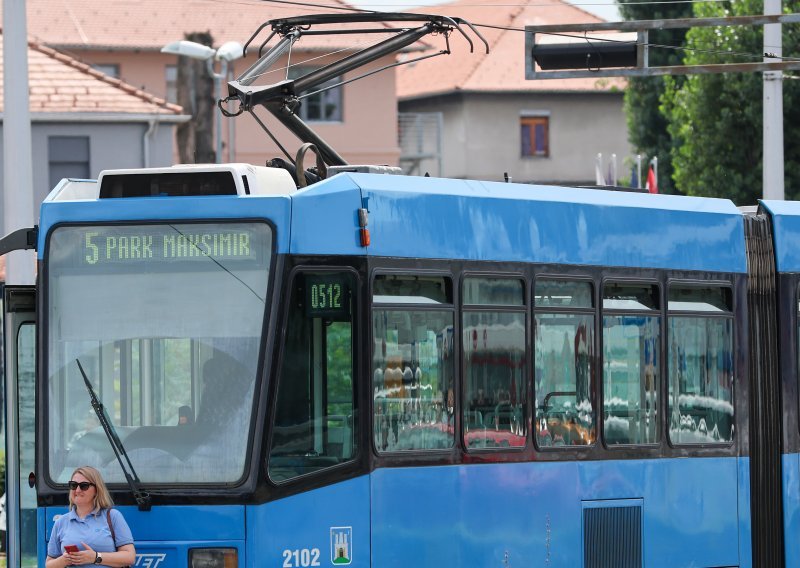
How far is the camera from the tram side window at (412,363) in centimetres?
Result: 995

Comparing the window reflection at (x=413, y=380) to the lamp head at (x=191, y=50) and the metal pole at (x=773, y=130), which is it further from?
the lamp head at (x=191, y=50)

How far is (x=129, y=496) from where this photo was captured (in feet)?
31.2

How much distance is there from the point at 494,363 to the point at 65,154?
24.5 metres

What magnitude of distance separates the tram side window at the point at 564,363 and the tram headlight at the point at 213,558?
221 cm

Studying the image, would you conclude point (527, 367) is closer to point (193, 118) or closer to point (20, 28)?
point (20, 28)

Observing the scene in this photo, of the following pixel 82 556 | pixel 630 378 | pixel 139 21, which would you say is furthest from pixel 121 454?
pixel 139 21

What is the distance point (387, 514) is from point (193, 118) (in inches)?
1119

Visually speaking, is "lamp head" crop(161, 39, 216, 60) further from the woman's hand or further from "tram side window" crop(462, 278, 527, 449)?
the woman's hand

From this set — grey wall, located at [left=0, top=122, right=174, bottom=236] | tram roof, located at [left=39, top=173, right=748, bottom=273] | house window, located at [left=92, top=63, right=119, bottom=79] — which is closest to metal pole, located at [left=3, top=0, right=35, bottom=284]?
tram roof, located at [left=39, top=173, right=748, bottom=273]

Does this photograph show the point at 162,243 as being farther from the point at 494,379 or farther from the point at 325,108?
the point at 325,108

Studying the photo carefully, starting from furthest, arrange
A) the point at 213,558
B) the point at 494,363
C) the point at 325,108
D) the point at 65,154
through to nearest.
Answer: the point at 325,108, the point at 65,154, the point at 494,363, the point at 213,558

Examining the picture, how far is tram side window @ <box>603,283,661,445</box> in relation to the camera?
11289 mm

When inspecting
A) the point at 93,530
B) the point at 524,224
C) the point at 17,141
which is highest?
the point at 17,141

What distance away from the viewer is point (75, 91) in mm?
33781
